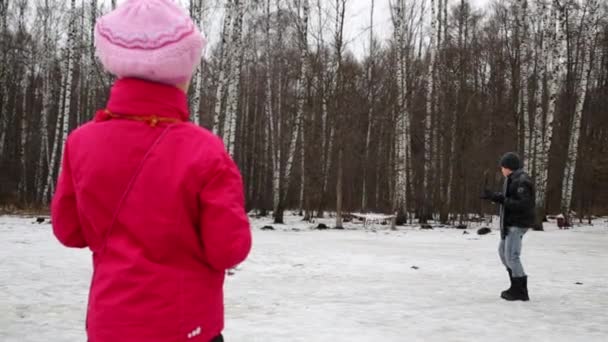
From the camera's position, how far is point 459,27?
30109mm

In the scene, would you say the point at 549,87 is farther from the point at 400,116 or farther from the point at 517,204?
the point at 517,204

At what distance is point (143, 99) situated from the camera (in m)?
1.79

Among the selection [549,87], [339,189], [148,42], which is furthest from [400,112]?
[148,42]

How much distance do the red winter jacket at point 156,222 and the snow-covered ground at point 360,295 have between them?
291 centimetres

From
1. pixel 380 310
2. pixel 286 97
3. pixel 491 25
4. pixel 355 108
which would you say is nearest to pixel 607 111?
pixel 491 25

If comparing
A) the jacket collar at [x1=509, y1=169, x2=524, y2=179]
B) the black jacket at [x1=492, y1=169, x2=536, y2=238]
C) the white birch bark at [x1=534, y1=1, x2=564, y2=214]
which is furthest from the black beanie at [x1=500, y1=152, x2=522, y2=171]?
the white birch bark at [x1=534, y1=1, x2=564, y2=214]

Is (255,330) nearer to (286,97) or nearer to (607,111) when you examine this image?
(286,97)

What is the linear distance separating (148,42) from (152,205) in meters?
0.56

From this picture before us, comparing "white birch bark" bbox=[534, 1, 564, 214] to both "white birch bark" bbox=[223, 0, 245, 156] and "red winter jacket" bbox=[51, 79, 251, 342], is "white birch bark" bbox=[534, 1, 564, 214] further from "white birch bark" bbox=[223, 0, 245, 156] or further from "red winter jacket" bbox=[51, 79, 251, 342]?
"red winter jacket" bbox=[51, 79, 251, 342]

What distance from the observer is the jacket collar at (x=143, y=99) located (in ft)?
5.85

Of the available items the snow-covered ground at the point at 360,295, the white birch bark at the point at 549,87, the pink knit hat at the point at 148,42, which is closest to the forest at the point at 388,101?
the white birch bark at the point at 549,87

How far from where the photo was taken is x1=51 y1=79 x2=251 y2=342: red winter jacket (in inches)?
65.1

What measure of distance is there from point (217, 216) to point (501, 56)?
95.6 ft

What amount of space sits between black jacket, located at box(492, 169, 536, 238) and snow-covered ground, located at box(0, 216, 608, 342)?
95 cm
